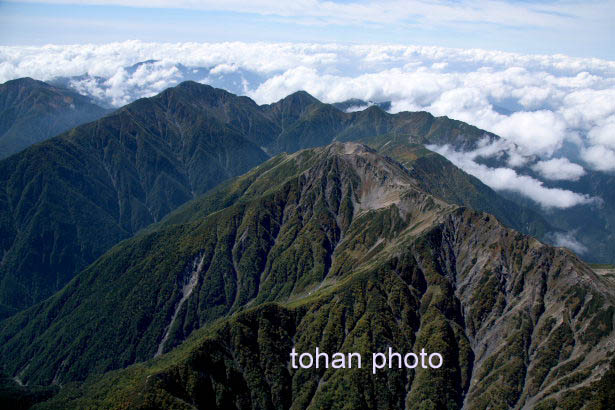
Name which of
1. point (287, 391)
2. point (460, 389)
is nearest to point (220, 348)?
point (287, 391)

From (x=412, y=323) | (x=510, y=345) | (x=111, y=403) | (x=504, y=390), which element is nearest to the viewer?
(x=111, y=403)

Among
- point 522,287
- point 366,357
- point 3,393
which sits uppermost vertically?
point 522,287

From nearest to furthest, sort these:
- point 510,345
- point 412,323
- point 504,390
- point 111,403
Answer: point 111,403 → point 504,390 → point 510,345 → point 412,323

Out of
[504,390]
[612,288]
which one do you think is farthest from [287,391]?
[612,288]

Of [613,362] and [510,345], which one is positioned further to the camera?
[510,345]

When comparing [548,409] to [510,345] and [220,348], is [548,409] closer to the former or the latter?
[510,345]

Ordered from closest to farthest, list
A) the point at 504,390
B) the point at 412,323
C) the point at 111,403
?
the point at 111,403 < the point at 504,390 < the point at 412,323

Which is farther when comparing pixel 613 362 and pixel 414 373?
pixel 414 373

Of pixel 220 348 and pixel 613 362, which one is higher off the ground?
pixel 613 362

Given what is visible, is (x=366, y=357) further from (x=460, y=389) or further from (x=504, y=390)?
(x=504, y=390)
